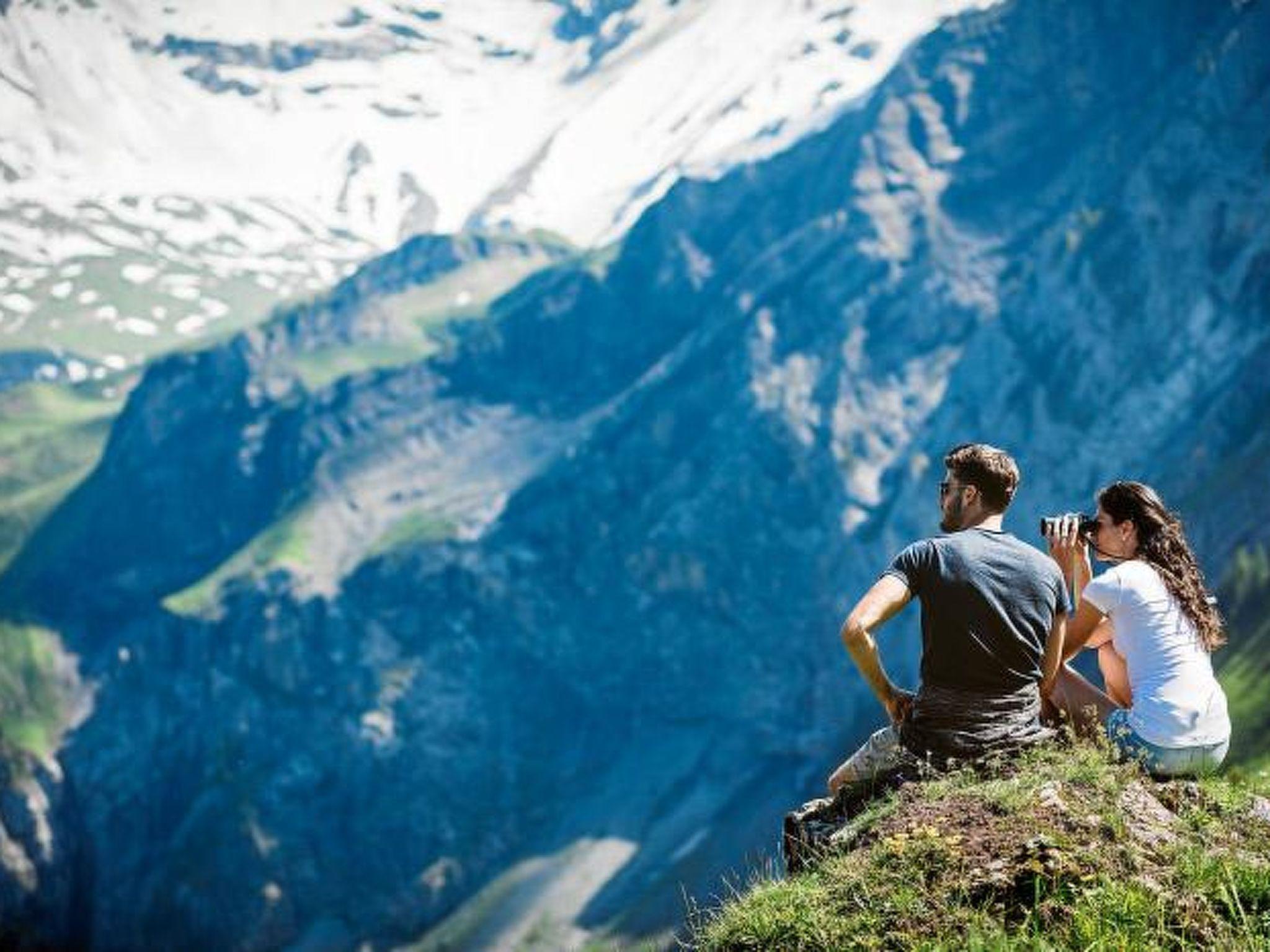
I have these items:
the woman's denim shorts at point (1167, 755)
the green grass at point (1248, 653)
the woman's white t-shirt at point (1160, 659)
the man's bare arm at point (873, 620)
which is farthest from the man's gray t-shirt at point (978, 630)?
the green grass at point (1248, 653)

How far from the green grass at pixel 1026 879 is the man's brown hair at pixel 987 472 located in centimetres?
260

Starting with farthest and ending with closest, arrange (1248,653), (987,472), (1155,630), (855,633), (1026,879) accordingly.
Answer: (1248,653), (1155,630), (987,472), (855,633), (1026,879)

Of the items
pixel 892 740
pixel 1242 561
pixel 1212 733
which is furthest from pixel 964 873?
pixel 1242 561

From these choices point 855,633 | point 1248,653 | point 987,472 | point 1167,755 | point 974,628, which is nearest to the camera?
point 855,633

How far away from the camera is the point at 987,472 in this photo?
12758 mm

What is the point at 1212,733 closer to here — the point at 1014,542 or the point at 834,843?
the point at 1014,542

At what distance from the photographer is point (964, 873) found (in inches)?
430

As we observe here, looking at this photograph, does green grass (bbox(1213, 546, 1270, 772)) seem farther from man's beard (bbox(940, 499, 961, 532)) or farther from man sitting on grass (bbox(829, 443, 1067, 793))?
man's beard (bbox(940, 499, 961, 532))

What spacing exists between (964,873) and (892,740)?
288cm

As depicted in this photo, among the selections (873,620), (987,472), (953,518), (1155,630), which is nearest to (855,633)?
(873,620)

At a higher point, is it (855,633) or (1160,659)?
(855,633)

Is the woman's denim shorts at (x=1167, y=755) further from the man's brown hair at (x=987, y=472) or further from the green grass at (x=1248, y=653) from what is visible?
the green grass at (x=1248, y=653)

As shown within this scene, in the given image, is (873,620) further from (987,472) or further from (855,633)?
(987,472)

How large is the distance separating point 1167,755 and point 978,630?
2279 mm
